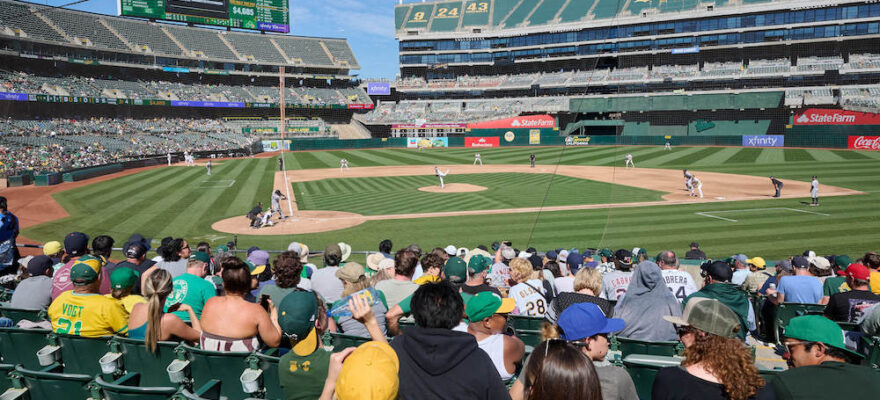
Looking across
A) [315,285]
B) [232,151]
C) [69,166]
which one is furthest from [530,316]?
[232,151]

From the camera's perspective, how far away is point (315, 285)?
780cm

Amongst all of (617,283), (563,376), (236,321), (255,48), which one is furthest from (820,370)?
(255,48)

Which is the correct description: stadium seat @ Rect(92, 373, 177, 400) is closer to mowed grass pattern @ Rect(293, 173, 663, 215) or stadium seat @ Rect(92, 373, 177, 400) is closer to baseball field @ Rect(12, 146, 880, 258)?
baseball field @ Rect(12, 146, 880, 258)

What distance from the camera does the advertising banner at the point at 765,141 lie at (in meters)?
62.3

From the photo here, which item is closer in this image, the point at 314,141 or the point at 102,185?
the point at 102,185

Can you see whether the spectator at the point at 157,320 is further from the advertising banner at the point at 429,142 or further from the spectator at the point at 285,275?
the advertising banner at the point at 429,142

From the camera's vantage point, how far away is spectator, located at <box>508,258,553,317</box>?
6.78 metres

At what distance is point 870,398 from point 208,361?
5.09 meters

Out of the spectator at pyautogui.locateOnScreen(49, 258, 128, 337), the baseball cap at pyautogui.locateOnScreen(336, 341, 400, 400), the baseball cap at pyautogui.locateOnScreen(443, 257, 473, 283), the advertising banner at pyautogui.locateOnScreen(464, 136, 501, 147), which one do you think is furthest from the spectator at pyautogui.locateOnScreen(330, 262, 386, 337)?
the advertising banner at pyautogui.locateOnScreen(464, 136, 501, 147)

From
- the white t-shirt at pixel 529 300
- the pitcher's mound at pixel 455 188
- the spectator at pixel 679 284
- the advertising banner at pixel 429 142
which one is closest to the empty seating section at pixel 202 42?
the advertising banner at pixel 429 142

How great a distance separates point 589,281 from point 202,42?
92.7 meters

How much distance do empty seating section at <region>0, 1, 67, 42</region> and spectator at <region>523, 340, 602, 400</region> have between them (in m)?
75.8

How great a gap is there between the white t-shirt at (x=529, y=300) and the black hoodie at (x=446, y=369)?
351 cm

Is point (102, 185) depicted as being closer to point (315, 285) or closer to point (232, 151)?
point (232, 151)
